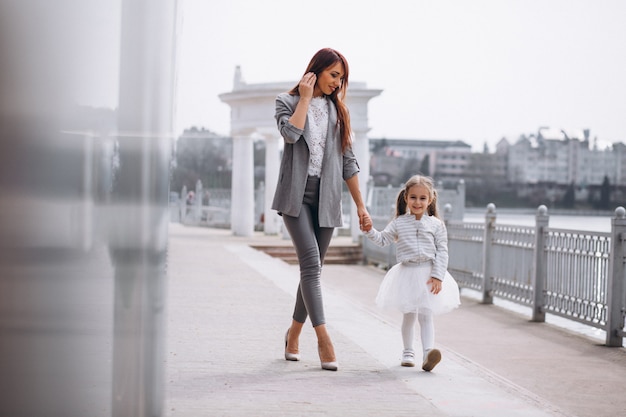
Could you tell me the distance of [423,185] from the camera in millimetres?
6426

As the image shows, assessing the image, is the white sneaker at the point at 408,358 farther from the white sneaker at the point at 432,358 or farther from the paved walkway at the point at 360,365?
the white sneaker at the point at 432,358

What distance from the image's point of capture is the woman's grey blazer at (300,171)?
5875 millimetres

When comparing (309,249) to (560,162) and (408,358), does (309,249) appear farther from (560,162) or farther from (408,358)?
(560,162)

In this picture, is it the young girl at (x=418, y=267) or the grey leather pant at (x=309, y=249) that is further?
the young girl at (x=418, y=267)

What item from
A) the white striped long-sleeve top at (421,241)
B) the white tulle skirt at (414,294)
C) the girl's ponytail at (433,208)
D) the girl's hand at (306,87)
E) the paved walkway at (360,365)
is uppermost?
the girl's hand at (306,87)

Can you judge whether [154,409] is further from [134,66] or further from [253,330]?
[253,330]

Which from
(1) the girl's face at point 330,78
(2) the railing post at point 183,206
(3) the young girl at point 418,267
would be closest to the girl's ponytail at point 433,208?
(3) the young girl at point 418,267

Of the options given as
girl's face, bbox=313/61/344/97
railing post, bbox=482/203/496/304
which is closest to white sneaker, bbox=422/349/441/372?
girl's face, bbox=313/61/344/97

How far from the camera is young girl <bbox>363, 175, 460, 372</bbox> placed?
6387 mm

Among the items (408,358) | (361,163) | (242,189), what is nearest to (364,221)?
(408,358)

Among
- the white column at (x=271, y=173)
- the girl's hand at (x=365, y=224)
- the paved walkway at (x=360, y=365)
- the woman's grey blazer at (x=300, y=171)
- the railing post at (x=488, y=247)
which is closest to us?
the paved walkway at (x=360, y=365)

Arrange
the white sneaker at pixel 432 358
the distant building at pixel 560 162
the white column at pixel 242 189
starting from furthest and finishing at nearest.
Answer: the distant building at pixel 560 162 → the white column at pixel 242 189 → the white sneaker at pixel 432 358

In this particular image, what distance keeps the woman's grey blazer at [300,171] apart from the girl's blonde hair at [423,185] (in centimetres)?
57

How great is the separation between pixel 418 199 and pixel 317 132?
0.85 meters
